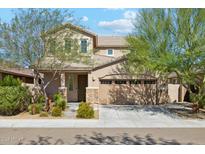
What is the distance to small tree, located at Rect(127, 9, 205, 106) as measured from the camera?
48.8 feet

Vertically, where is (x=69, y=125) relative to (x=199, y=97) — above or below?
below

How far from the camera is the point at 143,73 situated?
76.3 feet

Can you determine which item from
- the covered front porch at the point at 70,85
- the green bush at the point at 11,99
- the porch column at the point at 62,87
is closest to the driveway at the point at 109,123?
the green bush at the point at 11,99

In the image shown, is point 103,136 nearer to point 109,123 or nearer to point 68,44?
point 109,123

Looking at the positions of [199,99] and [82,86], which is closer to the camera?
[199,99]

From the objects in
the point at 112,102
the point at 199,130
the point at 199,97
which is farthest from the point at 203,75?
the point at 112,102

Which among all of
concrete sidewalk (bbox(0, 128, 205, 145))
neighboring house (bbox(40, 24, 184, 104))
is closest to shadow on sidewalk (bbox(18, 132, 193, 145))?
concrete sidewalk (bbox(0, 128, 205, 145))

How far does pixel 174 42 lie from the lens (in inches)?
607

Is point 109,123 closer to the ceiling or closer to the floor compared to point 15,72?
closer to the floor

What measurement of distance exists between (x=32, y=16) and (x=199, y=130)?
34.5ft

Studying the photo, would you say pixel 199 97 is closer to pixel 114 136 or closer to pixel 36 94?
pixel 114 136

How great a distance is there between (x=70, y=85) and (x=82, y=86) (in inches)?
42.1

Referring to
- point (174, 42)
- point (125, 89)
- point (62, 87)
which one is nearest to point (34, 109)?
point (62, 87)

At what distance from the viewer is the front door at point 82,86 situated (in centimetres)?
2488
